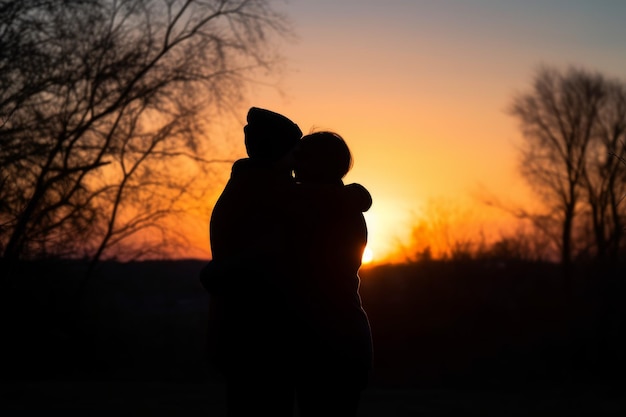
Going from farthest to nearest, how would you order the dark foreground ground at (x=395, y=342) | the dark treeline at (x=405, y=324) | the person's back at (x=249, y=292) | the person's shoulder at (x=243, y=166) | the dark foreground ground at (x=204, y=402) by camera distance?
the dark treeline at (x=405, y=324) → the dark foreground ground at (x=395, y=342) → the dark foreground ground at (x=204, y=402) → the person's shoulder at (x=243, y=166) → the person's back at (x=249, y=292)

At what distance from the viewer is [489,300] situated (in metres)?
30.7

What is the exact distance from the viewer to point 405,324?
28797mm

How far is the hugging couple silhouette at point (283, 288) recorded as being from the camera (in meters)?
2.85

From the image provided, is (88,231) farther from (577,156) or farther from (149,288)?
(577,156)

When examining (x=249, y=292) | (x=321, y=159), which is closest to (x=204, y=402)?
(x=321, y=159)

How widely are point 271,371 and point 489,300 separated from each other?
2857cm

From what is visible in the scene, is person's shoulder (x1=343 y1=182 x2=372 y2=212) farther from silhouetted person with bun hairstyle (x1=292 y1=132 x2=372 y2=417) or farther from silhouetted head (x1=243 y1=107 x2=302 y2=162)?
silhouetted head (x1=243 y1=107 x2=302 y2=162)

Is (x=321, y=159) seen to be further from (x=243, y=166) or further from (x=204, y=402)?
(x=204, y=402)

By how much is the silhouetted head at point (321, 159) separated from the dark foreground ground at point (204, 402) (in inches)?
352

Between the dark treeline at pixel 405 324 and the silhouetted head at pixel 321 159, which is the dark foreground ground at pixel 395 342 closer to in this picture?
the dark treeline at pixel 405 324

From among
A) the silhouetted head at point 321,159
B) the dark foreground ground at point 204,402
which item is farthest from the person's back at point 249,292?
the dark foreground ground at point 204,402

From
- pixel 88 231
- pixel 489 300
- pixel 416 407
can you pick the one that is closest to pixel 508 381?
pixel 489 300

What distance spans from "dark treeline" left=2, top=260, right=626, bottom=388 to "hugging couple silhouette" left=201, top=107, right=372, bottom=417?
15863 mm

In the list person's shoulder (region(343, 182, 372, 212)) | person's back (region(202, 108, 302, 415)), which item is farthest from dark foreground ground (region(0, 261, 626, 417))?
person's shoulder (region(343, 182, 372, 212))
